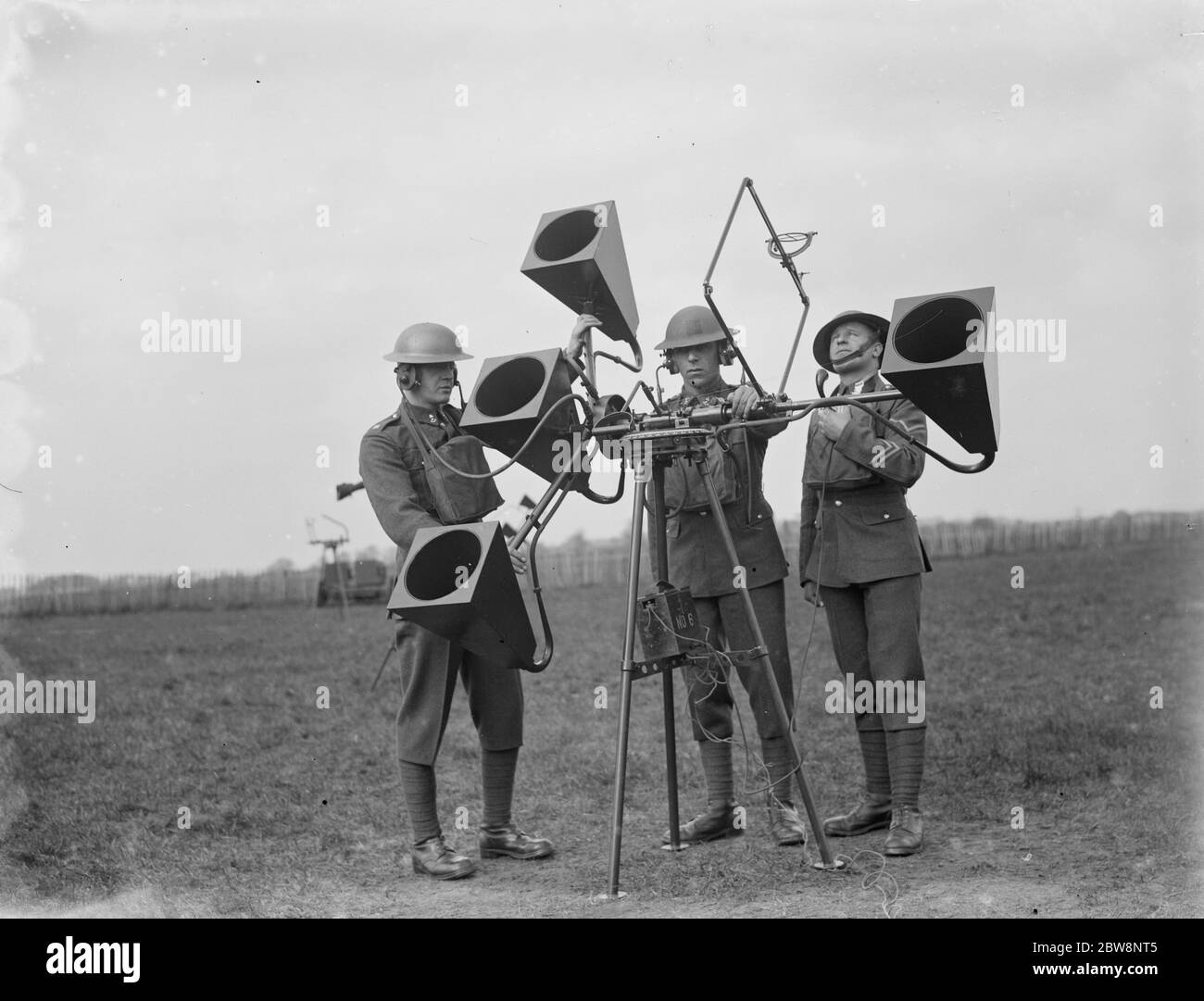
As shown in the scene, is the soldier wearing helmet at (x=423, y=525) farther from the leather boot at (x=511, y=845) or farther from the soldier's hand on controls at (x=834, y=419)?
the soldier's hand on controls at (x=834, y=419)

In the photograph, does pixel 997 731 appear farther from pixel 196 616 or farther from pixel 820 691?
pixel 196 616

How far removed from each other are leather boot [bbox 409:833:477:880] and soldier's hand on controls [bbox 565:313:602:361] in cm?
254

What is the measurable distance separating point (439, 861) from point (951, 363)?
3459 millimetres

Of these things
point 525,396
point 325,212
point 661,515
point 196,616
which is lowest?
point 196,616

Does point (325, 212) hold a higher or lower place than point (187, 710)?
higher

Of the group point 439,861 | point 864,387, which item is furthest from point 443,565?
point 864,387

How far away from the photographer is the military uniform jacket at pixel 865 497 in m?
5.83

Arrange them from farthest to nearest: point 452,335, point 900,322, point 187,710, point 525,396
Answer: point 187,710 → point 452,335 → point 525,396 → point 900,322

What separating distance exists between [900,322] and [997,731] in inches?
204

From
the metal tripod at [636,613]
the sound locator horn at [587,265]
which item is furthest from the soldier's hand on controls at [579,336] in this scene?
the metal tripod at [636,613]

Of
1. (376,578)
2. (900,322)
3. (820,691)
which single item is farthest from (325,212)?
(376,578)

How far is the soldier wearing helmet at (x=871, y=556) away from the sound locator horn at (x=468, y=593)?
1911 mm

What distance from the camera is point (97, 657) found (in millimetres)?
15711

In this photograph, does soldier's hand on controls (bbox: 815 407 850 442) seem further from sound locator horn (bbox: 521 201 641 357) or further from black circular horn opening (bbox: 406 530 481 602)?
black circular horn opening (bbox: 406 530 481 602)
